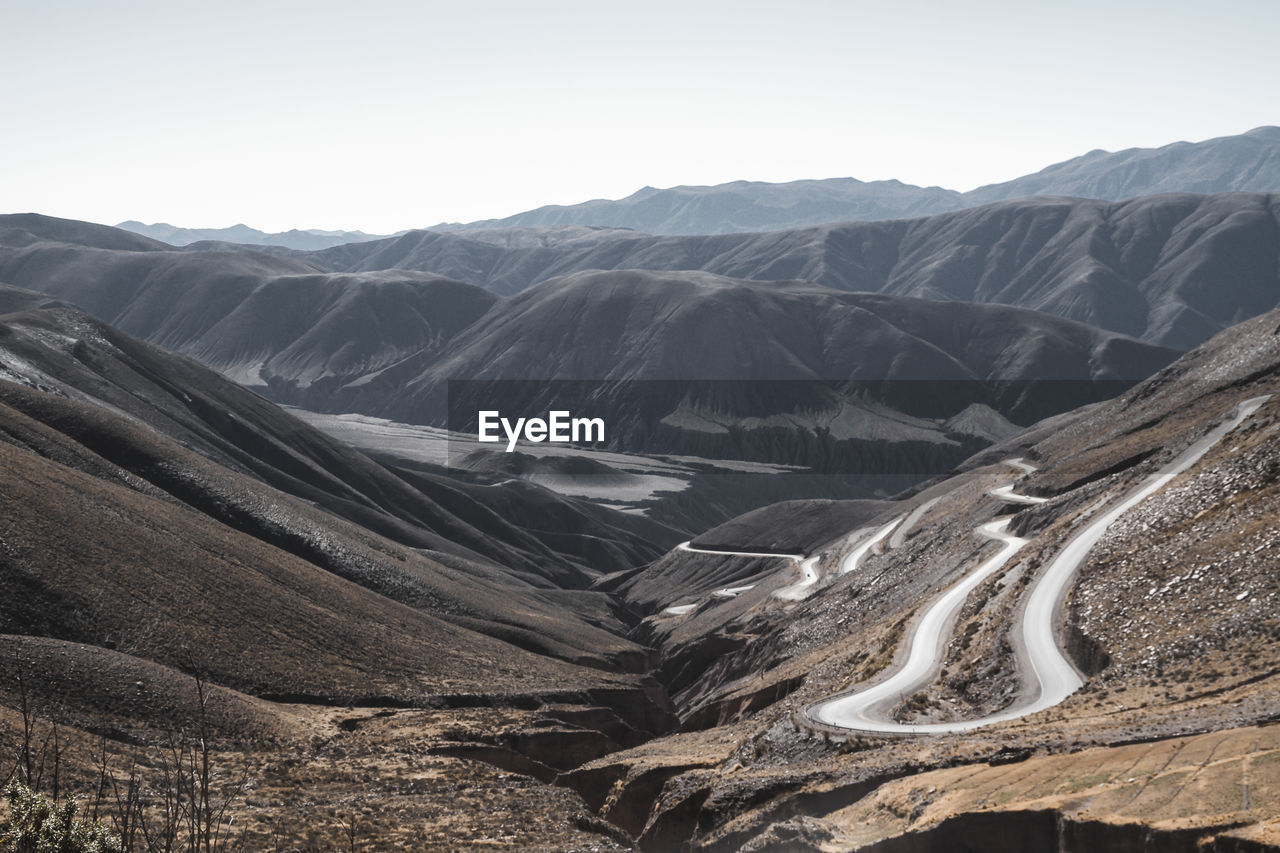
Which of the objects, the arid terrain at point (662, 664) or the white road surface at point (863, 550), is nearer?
the arid terrain at point (662, 664)

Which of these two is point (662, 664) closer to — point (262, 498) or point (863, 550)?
point (863, 550)

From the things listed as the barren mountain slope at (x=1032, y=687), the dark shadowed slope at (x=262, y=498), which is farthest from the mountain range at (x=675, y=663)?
the dark shadowed slope at (x=262, y=498)

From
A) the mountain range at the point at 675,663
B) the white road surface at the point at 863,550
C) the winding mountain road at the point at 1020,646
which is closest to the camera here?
the mountain range at the point at 675,663

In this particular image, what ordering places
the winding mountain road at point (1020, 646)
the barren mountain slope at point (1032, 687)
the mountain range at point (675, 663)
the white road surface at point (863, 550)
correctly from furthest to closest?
the white road surface at point (863, 550), the winding mountain road at point (1020, 646), the mountain range at point (675, 663), the barren mountain slope at point (1032, 687)

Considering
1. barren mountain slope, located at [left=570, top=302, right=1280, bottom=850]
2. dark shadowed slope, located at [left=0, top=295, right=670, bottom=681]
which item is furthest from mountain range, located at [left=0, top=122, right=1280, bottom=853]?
dark shadowed slope, located at [left=0, top=295, right=670, bottom=681]

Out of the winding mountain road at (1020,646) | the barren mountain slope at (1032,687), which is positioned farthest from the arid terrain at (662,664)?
the winding mountain road at (1020,646)

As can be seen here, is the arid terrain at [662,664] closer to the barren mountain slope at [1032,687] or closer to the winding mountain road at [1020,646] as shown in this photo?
the barren mountain slope at [1032,687]

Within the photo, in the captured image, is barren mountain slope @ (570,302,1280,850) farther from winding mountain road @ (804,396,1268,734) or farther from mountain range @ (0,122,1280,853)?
winding mountain road @ (804,396,1268,734)

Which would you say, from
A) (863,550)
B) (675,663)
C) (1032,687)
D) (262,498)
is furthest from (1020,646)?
(262,498)

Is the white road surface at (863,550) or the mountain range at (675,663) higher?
the mountain range at (675,663)
